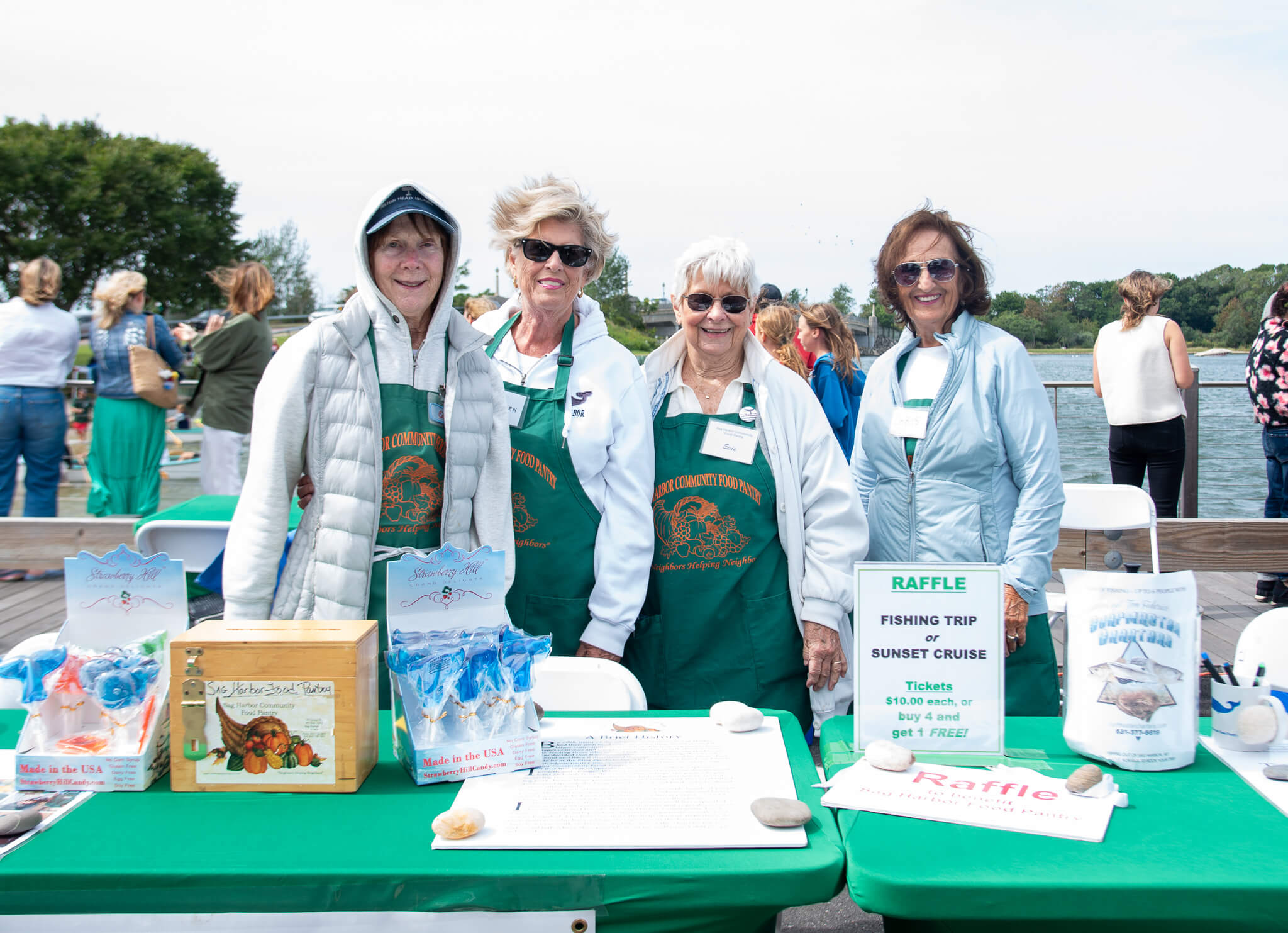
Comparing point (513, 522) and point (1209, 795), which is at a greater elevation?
point (513, 522)

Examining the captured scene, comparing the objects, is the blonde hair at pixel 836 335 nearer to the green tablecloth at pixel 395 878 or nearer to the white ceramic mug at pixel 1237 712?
the white ceramic mug at pixel 1237 712

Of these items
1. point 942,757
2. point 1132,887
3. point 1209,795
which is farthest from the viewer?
point 942,757

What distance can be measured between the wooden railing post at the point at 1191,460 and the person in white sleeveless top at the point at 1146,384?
0.82 metres

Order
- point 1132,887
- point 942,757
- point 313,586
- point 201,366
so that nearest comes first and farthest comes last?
point 1132,887
point 942,757
point 313,586
point 201,366

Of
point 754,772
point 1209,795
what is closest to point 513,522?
point 754,772

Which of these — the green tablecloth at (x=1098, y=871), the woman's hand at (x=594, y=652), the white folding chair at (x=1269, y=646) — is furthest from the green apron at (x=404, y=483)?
the white folding chair at (x=1269, y=646)

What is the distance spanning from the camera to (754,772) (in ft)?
4.23

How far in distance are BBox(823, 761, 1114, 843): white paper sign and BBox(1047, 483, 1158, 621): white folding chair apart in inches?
72.4

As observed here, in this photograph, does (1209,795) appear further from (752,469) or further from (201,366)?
(201,366)

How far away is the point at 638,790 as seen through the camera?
1.23m

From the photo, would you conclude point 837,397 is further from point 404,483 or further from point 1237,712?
point 1237,712

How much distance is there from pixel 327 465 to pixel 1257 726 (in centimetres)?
165

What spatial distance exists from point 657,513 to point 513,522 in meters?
0.34

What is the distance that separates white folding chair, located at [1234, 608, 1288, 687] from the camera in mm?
1690
